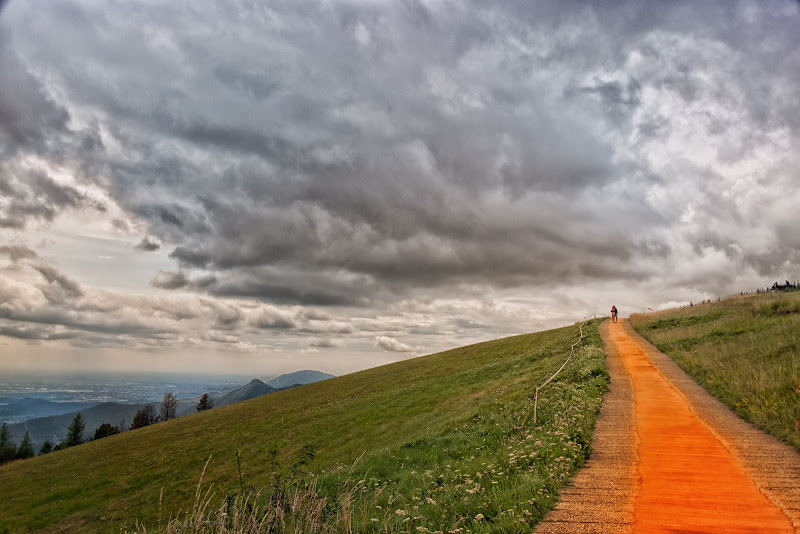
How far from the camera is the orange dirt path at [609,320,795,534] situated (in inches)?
300

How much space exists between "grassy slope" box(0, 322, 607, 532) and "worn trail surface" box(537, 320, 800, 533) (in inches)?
27.3

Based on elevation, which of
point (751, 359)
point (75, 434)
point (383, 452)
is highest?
point (751, 359)

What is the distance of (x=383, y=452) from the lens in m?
19.8

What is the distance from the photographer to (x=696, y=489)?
30.0ft

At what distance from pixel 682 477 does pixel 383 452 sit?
41.5ft

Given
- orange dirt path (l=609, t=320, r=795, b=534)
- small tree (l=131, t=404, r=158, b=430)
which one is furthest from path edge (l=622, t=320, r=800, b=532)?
small tree (l=131, t=404, r=158, b=430)

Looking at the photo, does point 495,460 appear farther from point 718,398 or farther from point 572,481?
point 718,398

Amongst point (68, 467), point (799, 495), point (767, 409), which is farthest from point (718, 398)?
point (68, 467)

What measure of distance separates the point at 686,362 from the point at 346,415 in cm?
2605

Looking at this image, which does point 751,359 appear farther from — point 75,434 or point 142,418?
point 75,434

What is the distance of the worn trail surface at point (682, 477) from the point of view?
770 cm

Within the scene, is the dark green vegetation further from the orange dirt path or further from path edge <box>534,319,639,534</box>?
path edge <box>534,319,639,534</box>

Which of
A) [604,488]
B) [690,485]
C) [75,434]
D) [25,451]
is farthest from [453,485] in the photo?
[25,451]

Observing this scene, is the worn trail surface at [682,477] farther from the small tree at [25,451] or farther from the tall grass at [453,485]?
the small tree at [25,451]
